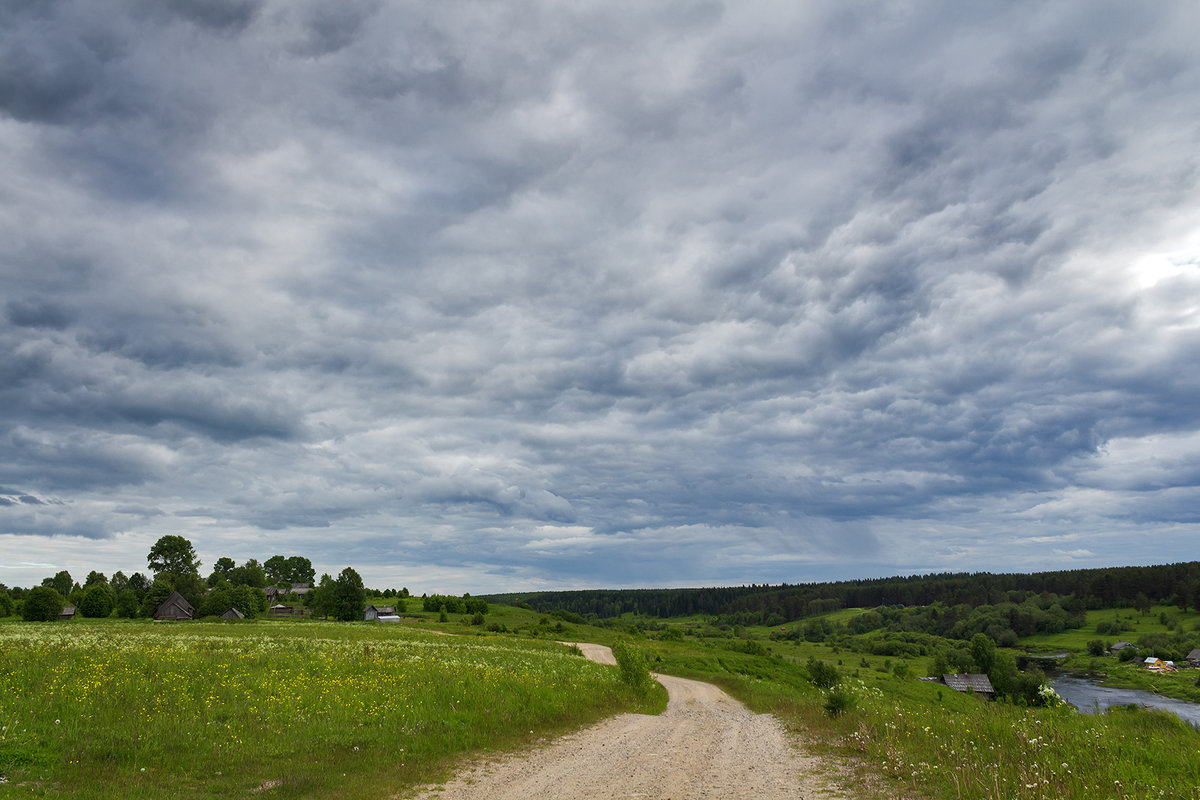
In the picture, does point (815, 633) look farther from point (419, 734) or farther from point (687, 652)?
point (419, 734)

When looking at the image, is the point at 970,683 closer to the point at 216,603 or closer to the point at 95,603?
the point at 216,603

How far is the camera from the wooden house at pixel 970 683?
90875 mm

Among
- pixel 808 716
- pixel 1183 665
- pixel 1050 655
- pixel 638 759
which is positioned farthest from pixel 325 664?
pixel 1050 655

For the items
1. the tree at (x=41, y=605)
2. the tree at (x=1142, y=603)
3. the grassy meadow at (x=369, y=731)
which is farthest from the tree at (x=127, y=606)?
the tree at (x=1142, y=603)

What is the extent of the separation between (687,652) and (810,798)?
64.1 metres

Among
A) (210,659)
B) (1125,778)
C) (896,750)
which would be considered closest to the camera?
(1125,778)

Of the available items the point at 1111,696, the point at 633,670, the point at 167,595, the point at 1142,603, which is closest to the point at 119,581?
the point at 167,595

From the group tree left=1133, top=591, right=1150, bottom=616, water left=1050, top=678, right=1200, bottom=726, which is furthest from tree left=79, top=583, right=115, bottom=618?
tree left=1133, top=591, right=1150, bottom=616

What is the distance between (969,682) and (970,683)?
0.45 meters

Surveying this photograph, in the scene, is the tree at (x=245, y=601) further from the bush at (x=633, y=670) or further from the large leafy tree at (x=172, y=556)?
the bush at (x=633, y=670)

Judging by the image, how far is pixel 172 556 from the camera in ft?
442

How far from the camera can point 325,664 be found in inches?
1102

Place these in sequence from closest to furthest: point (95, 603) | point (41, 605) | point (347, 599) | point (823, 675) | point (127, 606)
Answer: point (823, 675)
point (41, 605)
point (95, 603)
point (127, 606)
point (347, 599)

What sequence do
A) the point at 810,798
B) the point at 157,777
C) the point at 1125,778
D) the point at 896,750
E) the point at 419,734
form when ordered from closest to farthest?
the point at 1125,778
the point at 810,798
the point at 157,777
the point at 896,750
the point at 419,734
